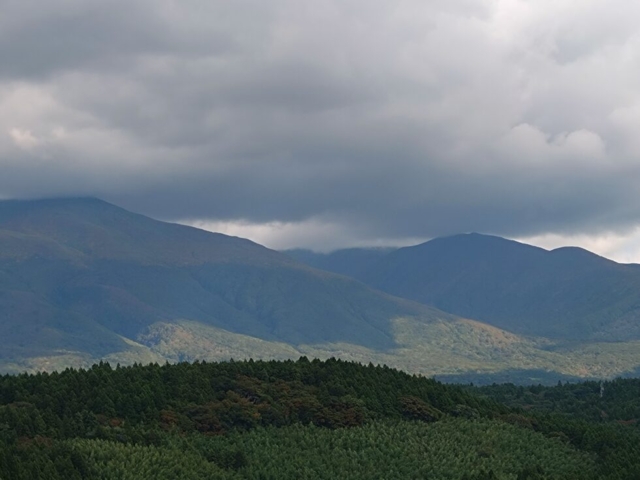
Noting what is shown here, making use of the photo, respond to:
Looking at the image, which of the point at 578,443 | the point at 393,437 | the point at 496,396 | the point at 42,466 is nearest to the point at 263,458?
the point at 393,437

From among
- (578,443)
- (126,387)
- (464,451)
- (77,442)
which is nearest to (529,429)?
(578,443)

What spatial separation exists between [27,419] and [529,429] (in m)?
50.7

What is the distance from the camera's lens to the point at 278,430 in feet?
310

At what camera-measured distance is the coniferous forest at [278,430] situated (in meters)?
80.2

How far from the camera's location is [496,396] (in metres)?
173

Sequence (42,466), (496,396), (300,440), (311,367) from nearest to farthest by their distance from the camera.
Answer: (42,466)
(300,440)
(311,367)
(496,396)

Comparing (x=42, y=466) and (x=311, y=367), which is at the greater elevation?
(x=311, y=367)

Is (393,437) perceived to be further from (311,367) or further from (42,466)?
(42,466)

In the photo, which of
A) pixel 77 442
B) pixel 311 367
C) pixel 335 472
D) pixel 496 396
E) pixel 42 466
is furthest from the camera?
pixel 496 396

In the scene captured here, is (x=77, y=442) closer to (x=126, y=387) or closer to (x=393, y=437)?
(x=126, y=387)

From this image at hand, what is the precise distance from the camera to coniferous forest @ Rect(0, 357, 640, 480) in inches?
3159

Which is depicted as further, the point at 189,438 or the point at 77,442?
the point at 189,438

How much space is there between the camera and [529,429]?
10850 cm

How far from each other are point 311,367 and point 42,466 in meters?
46.0
